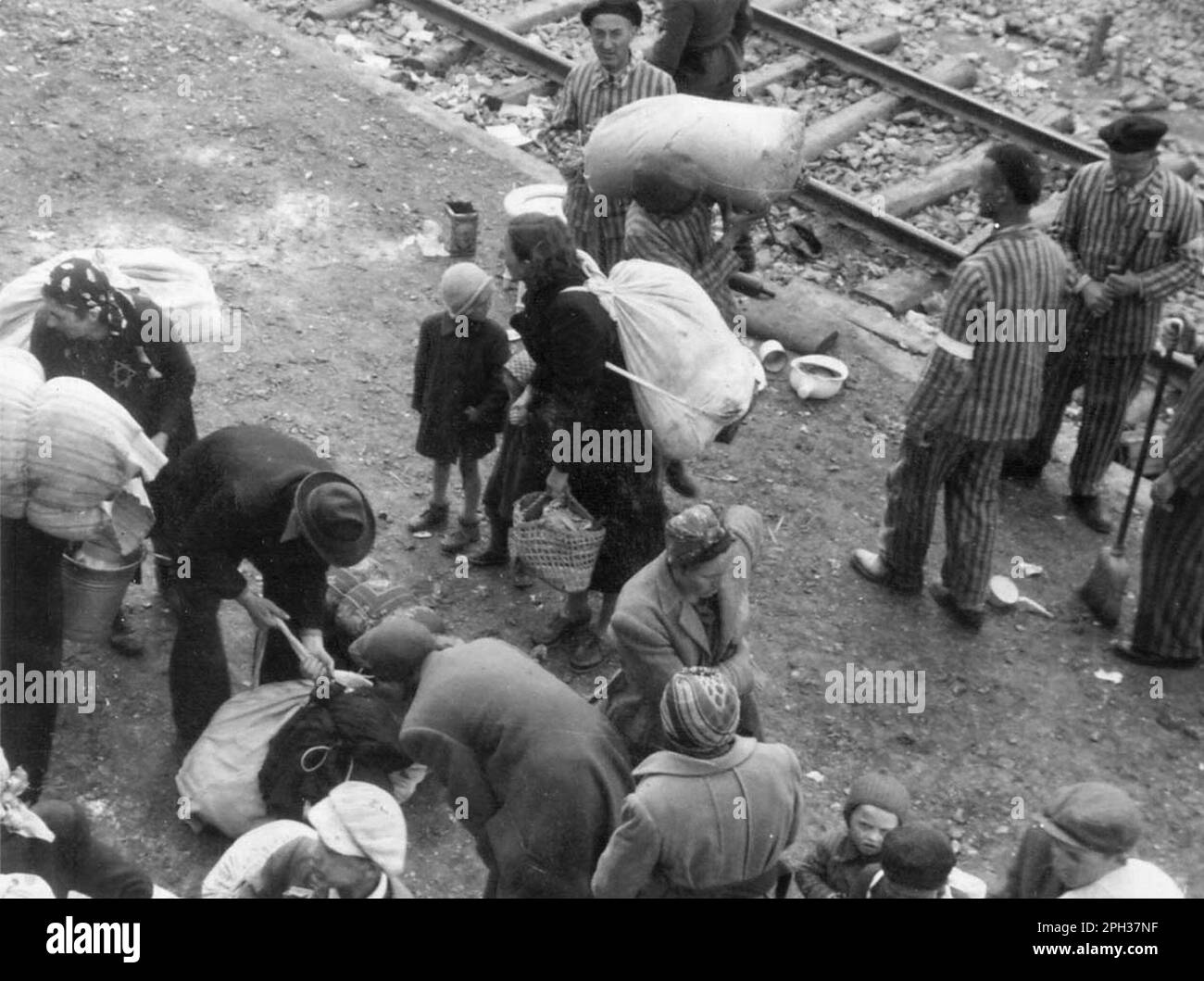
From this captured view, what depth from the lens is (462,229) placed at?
825 cm

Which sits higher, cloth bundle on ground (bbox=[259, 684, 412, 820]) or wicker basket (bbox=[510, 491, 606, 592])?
wicker basket (bbox=[510, 491, 606, 592])

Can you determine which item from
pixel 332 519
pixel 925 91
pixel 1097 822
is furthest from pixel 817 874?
pixel 925 91

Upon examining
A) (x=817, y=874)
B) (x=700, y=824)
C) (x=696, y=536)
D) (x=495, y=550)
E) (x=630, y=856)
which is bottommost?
(x=495, y=550)

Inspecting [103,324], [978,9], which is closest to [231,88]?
[103,324]

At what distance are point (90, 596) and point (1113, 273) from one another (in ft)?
14.5

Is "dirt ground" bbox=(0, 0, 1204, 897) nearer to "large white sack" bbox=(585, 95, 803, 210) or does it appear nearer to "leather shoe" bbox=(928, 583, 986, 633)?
"leather shoe" bbox=(928, 583, 986, 633)

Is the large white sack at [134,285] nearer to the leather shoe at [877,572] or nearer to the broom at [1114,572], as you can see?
the leather shoe at [877,572]

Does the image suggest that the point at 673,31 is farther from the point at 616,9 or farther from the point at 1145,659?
the point at 1145,659

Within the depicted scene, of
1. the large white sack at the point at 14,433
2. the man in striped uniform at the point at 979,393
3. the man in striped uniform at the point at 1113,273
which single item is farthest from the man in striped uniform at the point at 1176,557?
the large white sack at the point at 14,433

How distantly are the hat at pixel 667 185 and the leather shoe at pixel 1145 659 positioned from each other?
259 cm

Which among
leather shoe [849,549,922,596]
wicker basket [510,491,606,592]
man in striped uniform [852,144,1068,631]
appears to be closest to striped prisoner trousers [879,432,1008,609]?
man in striped uniform [852,144,1068,631]

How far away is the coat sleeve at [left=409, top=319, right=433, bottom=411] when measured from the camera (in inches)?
245

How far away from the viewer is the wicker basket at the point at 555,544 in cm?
581

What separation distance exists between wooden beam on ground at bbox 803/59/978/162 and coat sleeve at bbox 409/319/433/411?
12.9 ft
